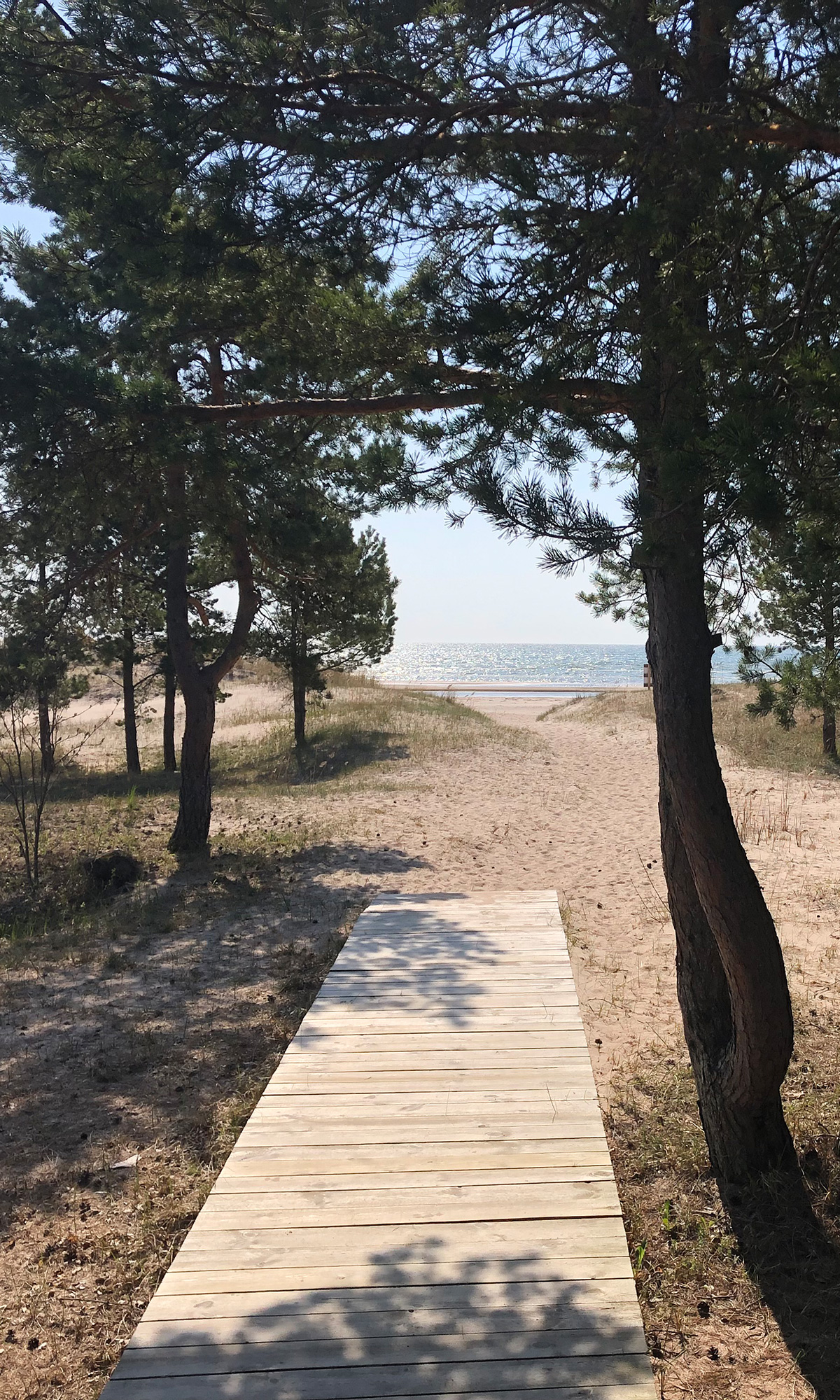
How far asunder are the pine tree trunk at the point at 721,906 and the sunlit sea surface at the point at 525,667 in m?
39.1

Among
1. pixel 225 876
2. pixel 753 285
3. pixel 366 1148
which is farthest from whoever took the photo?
pixel 225 876

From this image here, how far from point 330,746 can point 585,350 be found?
16.6 m

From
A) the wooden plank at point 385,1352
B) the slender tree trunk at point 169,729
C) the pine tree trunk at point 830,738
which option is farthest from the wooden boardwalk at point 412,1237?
the slender tree trunk at point 169,729

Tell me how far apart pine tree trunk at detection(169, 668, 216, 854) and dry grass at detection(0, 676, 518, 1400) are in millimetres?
372

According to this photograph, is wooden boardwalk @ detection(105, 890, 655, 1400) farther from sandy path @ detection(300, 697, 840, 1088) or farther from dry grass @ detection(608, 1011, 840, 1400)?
sandy path @ detection(300, 697, 840, 1088)

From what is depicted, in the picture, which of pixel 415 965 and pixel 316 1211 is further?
pixel 415 965

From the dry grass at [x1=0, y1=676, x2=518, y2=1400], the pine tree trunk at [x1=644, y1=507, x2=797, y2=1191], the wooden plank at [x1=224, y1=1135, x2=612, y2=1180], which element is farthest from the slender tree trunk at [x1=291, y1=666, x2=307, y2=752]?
the wooden plank at [x1=224, y1=1135, x2=612, y2=1180]

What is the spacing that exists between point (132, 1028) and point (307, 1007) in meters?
1.22

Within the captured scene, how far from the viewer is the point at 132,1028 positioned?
655cm

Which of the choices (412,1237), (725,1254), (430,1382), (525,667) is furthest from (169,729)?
(525,667)

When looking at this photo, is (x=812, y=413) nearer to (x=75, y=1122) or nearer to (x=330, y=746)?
A: (x=75, y=1122)

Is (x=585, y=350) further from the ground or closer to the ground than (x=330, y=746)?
further from the ground

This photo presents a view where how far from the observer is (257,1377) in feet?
8.73

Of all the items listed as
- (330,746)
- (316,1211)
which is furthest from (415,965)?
(330,746)
